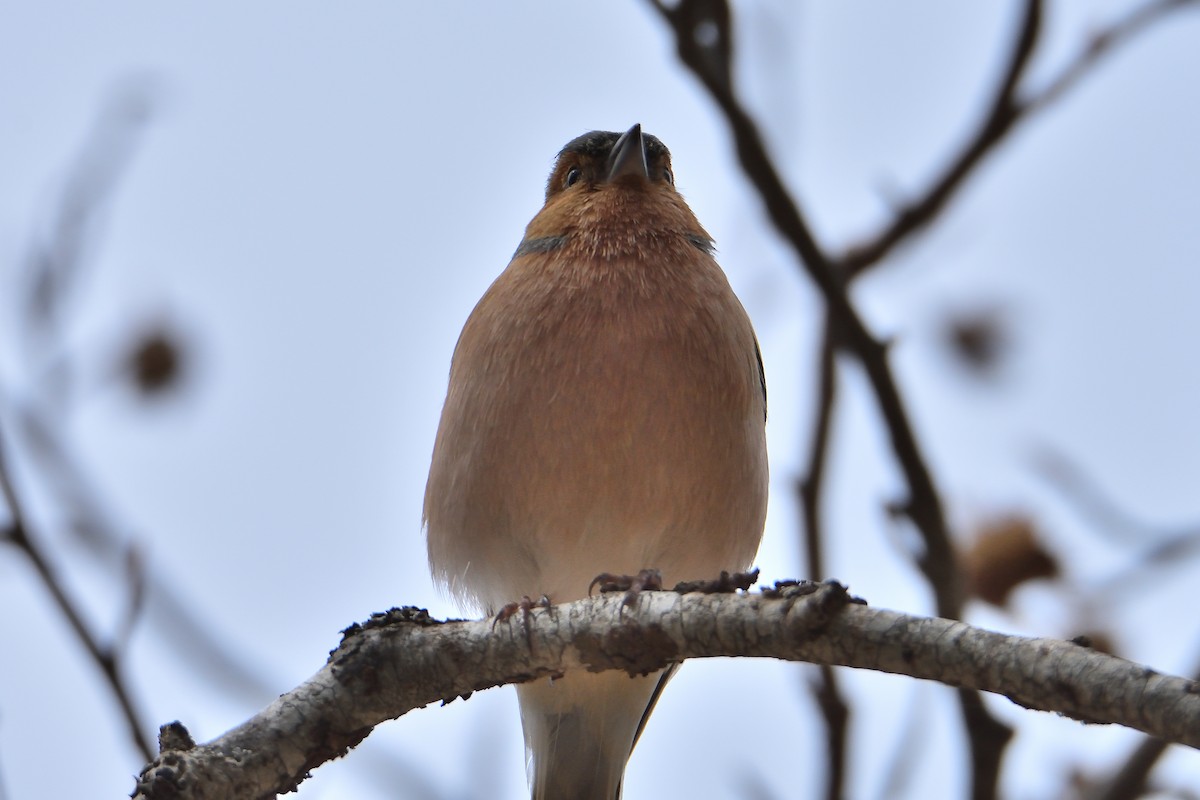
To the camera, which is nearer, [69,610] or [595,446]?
[69,610]

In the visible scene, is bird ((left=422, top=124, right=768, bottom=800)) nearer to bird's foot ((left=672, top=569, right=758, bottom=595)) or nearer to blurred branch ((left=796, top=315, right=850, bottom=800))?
blurred branch ((left=796, top=315, right=850, bottom=800))

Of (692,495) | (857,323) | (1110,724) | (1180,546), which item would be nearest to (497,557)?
(692,495)

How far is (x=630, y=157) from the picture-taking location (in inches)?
217

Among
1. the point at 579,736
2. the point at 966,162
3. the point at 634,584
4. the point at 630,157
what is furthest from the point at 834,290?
the point at 579,736

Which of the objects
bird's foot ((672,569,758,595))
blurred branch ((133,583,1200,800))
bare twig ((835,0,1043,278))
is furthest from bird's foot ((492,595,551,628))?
bare twig ((835,0,1043,278))

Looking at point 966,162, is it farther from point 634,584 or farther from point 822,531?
point 634,584

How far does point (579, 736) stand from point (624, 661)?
2.11 metres

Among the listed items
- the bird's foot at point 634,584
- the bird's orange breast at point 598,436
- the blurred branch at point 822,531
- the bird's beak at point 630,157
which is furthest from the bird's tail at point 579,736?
the bird's beak at point 630,157

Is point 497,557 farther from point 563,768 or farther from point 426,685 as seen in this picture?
point 426,685

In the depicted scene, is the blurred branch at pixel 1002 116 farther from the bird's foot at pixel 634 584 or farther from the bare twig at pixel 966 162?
the bird's foot at pixel 634 584

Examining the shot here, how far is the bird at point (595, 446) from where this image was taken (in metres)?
4.62

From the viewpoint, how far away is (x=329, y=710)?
3.33m

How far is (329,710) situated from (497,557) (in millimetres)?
1607

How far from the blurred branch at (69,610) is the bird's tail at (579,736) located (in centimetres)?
178
